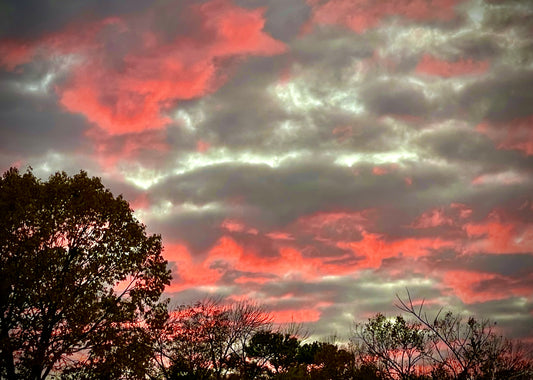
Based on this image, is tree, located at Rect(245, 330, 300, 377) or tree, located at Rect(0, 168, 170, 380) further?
tree, located at Rect(245, 330, 300, 377)

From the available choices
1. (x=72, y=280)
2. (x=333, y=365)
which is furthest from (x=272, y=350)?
(x=72, y=280)

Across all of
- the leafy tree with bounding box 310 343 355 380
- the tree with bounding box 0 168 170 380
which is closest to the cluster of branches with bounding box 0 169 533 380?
the tree with bounding box 0 168 170 380

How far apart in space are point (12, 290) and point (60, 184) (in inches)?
229

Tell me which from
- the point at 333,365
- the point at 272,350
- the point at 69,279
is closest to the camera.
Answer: the point at 69,279

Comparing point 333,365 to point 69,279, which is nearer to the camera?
point 69,279

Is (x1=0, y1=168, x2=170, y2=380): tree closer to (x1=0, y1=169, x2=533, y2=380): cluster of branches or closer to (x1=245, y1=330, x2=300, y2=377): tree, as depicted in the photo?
(x1=0, y1=169, x2=533, y2=380): cluster of branches

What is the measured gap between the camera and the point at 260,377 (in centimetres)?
5638

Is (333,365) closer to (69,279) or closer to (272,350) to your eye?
(272,350)

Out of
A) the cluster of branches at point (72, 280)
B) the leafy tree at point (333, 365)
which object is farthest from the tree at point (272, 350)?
the cluster of branches at point (72, 280)

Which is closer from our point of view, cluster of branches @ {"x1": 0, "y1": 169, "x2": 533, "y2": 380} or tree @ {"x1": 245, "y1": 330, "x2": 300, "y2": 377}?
cluster of branches @ {"x1": 0, "y1": 169, "x2": 533, "y2": 380}

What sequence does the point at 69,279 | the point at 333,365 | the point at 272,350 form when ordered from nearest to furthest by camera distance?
1. the point at 69,279
2. the point at 333,365
3. the point at 272,350

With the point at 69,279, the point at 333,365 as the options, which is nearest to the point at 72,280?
the point at 69,279

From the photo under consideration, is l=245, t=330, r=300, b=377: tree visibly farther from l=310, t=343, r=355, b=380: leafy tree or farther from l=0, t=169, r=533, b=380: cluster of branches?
l=0, t=169, r=533, b=380: cluster of branches

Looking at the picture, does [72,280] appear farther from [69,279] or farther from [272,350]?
[272,350]
